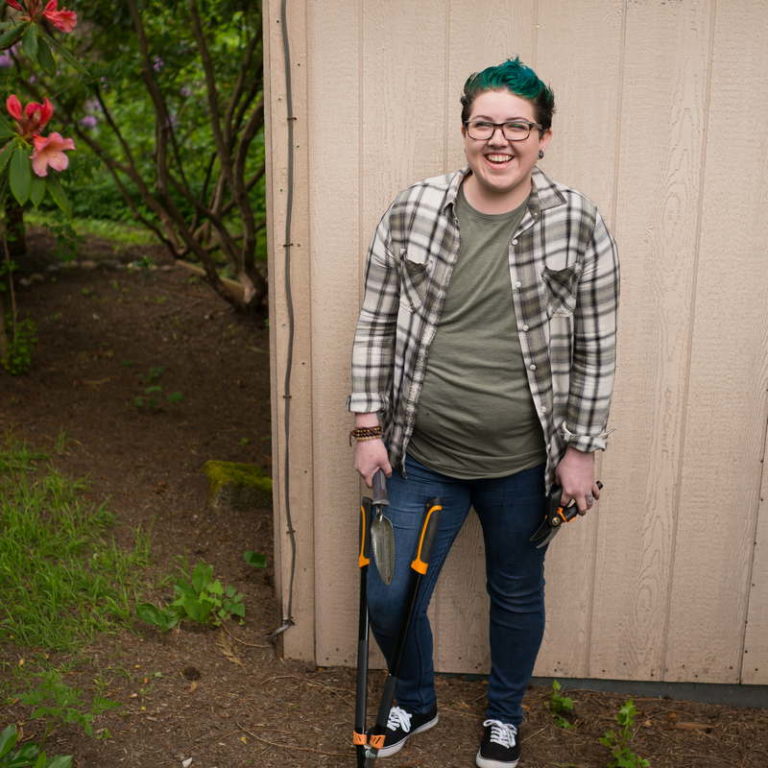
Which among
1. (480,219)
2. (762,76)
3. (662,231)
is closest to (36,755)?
(480,219)

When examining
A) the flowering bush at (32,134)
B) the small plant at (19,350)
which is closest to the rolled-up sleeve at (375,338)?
the flowering bush at (32,134)

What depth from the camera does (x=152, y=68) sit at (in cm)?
522

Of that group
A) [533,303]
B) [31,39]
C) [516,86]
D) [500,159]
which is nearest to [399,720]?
[533,303]

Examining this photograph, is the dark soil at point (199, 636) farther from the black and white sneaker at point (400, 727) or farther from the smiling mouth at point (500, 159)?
the smiling mouth at point (500, 159)

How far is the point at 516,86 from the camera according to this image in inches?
87.7

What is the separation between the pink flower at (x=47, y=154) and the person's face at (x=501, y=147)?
1203mm

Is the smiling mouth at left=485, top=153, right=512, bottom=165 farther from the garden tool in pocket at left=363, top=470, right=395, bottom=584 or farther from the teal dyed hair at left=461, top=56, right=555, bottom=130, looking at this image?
the garden tool in pocket at left=363, top=470, right=395, bottom=584

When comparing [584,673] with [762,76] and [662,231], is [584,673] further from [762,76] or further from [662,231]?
[762,76]

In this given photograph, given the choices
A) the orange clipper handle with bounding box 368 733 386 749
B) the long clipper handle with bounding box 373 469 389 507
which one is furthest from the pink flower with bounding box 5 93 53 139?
the orange clipper handle with bounding box 368 733 386 749

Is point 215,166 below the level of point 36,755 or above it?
above

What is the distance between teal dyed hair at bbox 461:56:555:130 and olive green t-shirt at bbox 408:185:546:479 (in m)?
0.22

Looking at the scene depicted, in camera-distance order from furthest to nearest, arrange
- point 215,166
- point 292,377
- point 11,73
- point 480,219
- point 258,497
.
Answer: point 215,166 → point 11,73 → point 258,497 → point 292,377 → point 480,219

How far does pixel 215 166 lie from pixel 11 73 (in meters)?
2.98

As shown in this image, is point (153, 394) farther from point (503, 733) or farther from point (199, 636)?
point (503, 733)
